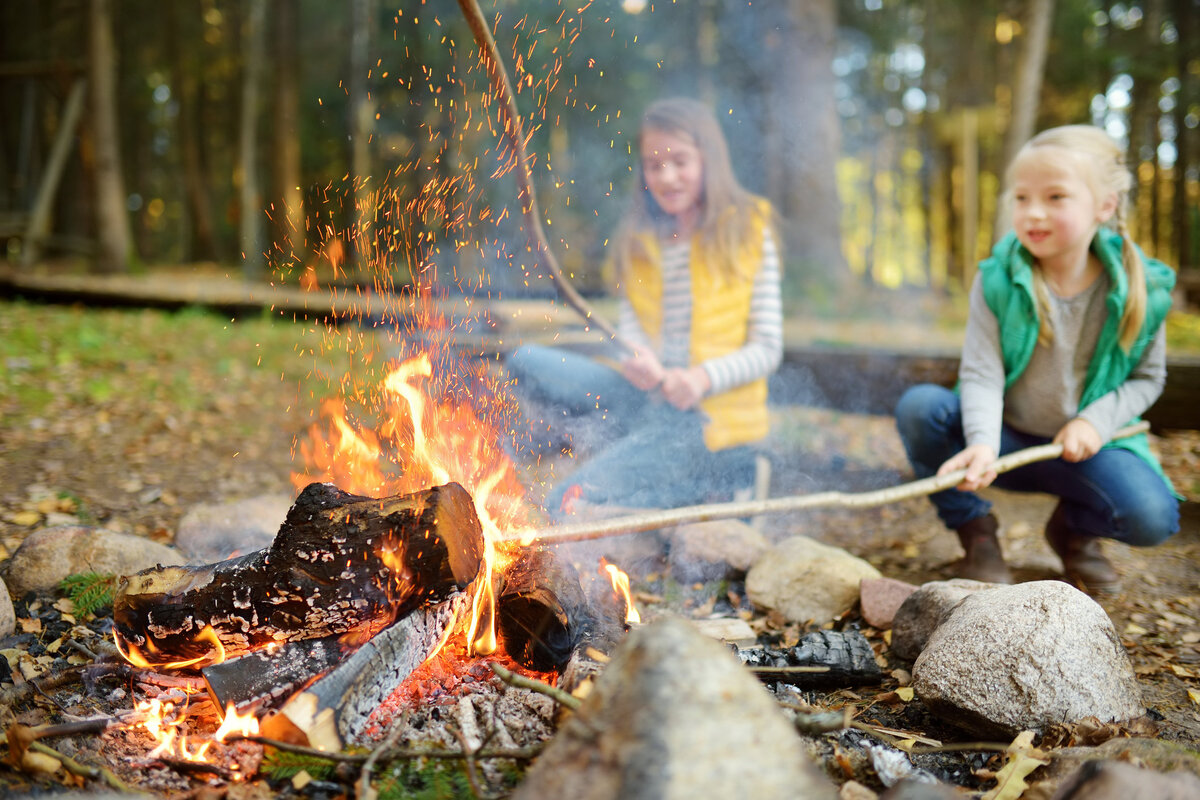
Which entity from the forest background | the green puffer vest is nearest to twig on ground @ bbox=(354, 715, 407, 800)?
the green puffer vest

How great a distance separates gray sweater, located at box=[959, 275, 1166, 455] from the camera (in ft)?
9.66

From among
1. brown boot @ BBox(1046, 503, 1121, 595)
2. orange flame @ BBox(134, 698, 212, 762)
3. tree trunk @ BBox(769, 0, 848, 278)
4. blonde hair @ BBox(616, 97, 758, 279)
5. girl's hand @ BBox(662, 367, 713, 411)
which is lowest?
brown boot @ BBox(1046, 503, 1121, 595)

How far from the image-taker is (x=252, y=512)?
324 cm

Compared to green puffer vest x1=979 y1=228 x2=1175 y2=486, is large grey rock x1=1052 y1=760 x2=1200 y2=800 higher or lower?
lower

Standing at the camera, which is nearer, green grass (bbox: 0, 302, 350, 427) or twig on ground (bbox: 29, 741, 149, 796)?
twig on ground (bbox: 29, 741, 149, 796)

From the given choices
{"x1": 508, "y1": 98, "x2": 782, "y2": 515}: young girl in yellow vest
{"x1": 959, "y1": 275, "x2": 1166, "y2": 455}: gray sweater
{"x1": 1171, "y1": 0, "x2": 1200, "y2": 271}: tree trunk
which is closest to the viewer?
{"x1": 959, "y1": 275, "x2": 1166, "y2": 455}: gray sweater

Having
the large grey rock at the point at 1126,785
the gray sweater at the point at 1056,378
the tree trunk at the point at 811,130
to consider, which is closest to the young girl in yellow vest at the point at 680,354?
the gray sweater at the point at 1056,378

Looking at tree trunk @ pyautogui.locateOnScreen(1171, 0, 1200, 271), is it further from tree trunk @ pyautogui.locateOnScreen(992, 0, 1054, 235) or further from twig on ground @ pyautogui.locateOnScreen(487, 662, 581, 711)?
twig on ground @ pyautogui.locateOnScreen(487, 662, 581, 711)

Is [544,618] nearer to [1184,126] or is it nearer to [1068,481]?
[1068,481]

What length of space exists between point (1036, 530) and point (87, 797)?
4096mm

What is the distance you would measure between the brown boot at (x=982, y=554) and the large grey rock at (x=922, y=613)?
52 centimetres

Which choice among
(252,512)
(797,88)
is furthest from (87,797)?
(797,88)

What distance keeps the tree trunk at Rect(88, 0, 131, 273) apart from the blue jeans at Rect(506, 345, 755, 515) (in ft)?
33.0

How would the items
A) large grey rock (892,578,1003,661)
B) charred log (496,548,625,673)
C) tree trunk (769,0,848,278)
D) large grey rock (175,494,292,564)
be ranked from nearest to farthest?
1. charred log (496,548,625,673)
2. large grey rock (892,578,1003,661)
3. large grey rock (175,494,292,564)
4. tree trunk (769,0,848,278)
